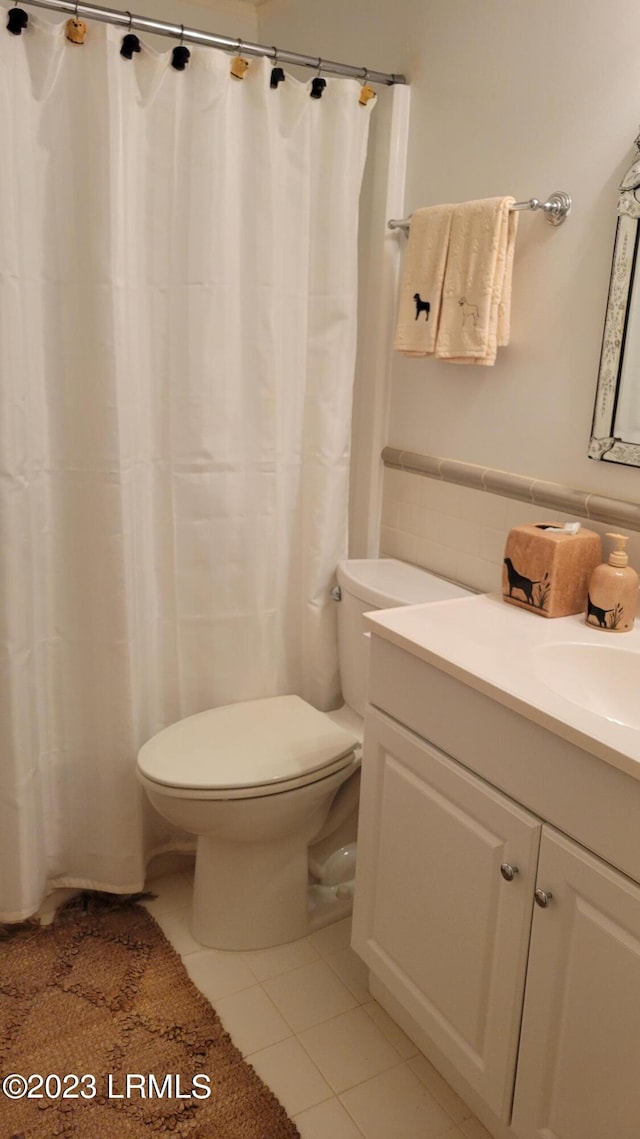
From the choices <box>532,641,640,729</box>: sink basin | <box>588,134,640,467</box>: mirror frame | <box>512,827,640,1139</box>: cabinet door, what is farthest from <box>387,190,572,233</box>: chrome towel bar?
<box>512,827,640,1139</box>: cabinet door

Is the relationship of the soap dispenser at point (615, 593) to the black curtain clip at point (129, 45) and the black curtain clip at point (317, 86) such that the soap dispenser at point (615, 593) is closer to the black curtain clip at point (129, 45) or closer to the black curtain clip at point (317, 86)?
the black curtain clip at point (317, 86)

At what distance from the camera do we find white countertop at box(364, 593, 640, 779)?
109cm

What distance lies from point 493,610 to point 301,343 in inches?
31.3

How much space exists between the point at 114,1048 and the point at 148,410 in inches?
49.2

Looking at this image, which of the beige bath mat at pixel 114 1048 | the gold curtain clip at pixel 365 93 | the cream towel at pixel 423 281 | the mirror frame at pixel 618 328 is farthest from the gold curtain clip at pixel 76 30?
the beige bath mat at pixel 114 1048

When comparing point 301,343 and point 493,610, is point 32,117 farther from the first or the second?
point 493,610

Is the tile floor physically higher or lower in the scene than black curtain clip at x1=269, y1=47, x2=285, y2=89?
lower

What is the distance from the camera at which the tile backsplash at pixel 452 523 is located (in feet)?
5.94

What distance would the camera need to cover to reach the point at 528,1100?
127 cm

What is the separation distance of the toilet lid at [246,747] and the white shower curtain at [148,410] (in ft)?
0.40

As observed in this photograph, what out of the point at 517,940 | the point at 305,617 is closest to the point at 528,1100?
the point at 517,940

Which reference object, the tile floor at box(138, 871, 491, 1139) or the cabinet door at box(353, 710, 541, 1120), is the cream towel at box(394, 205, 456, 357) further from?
the tile floor at box(138, 871, 491, 1139)

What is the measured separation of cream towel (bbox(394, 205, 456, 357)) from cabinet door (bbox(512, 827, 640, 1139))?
1072 millimetres

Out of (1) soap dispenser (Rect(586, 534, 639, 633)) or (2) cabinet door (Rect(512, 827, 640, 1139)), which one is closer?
(2) cabinet door (Rect(512, 827, 640, 1139))
